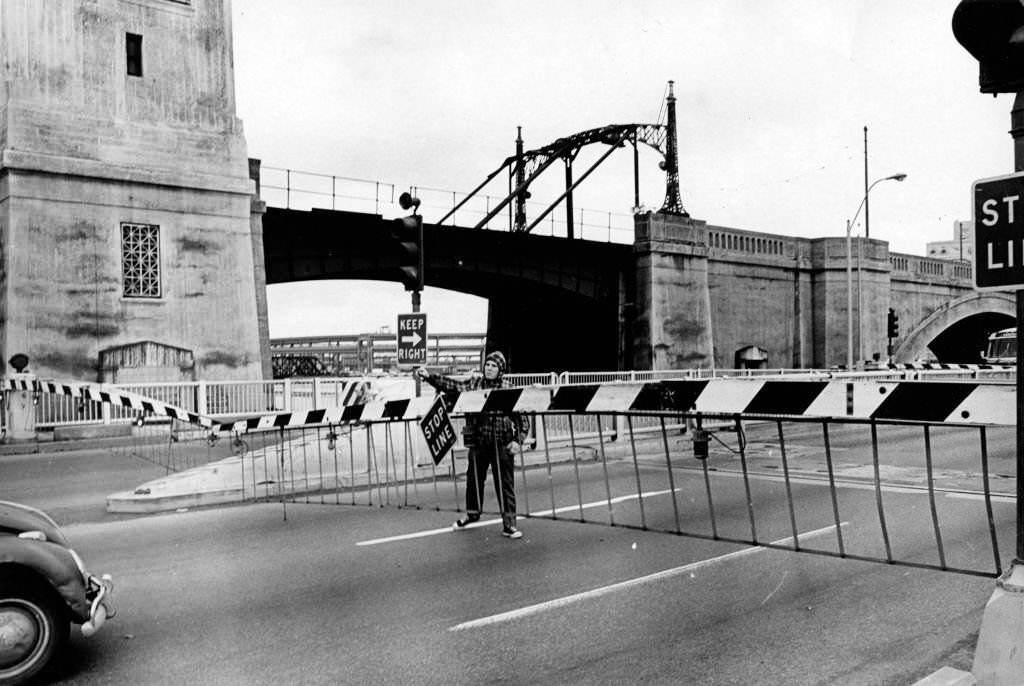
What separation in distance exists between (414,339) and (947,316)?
47614mm

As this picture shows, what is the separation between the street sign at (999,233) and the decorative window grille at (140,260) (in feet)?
76.2

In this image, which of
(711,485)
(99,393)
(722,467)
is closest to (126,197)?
(99,393)

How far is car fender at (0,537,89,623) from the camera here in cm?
457

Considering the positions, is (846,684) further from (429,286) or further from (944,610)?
(429,286)

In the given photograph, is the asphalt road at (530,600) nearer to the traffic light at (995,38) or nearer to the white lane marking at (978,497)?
the white lane marking at (978,497)

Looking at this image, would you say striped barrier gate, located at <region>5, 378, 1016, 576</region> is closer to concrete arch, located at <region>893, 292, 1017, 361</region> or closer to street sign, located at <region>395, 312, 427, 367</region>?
street sign, located at <region>395, 312, 427, 367</region>

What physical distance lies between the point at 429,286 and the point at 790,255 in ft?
62.8

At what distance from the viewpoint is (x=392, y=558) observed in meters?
7.72

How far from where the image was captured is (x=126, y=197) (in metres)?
23.6

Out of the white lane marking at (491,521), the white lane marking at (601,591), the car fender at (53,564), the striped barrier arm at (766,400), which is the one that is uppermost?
the striped barrier arm at (766,400)

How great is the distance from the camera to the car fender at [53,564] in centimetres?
457

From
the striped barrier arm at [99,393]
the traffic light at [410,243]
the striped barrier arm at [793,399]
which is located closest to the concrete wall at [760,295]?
the striped barrier arm at [99,393]

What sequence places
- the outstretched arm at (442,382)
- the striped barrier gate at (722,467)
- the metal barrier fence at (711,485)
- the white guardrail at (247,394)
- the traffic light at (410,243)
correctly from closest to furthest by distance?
the striped barrier gate at (722,467), the metal barrier fence at (711,485), the outstretched arm at (442,382), the traffic light at (410,243), the white guardrail at (247,394)

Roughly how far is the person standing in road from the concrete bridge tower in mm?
17255
